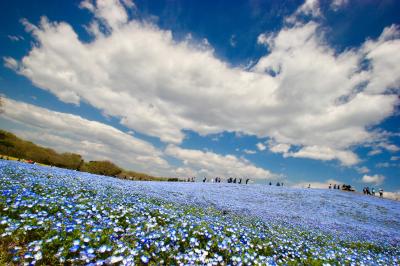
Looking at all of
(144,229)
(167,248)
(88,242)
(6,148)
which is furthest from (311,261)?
(6,148)

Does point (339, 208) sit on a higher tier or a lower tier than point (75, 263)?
higher

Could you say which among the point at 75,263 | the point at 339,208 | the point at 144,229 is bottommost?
the point at 75,263

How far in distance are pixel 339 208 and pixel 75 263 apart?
1213 inches

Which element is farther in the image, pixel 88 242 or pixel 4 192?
pixel 4 192

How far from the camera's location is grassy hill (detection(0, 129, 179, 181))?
41062mm

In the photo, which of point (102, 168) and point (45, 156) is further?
point (102, 168)

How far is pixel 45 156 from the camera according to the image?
44094mm

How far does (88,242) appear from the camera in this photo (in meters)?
5.49

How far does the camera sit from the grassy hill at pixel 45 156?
135ft

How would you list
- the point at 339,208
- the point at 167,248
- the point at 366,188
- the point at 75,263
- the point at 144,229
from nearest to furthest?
the point at 75,263 → the point at 167,248 → the point at 144,229 → the point at 339,208 → the point at 366,188

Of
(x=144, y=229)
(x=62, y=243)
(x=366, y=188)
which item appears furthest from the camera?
(x=366, y=188)

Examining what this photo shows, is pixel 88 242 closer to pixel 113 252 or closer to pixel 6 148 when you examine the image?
pixel 113 252

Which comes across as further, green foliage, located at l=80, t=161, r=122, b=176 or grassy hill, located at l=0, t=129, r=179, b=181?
green foliage, located at l=80, t=161, r=122, b=176

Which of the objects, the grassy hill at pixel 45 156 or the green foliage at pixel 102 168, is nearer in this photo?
the grassy hill at pixel 45 156
